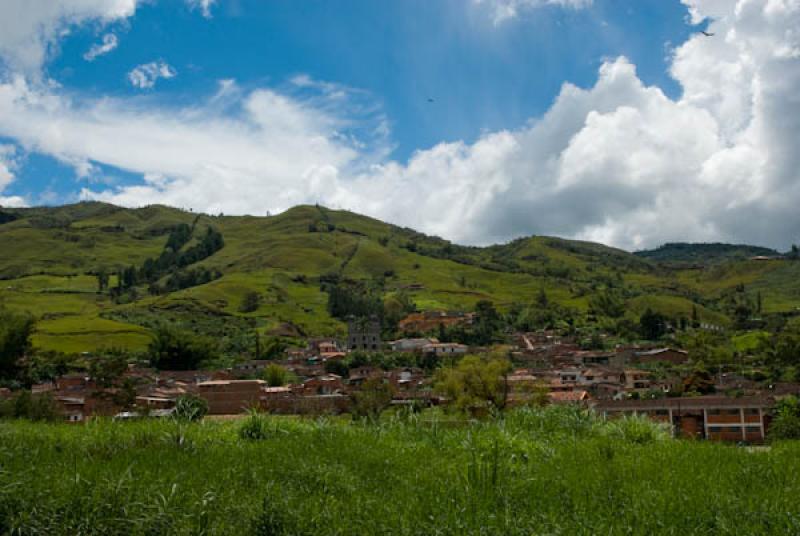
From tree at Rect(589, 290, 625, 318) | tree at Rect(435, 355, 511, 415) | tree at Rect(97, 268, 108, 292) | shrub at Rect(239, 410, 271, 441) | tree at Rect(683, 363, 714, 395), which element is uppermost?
tree at Rect(97, 268, 108, 292)

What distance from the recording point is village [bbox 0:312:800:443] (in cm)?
2500

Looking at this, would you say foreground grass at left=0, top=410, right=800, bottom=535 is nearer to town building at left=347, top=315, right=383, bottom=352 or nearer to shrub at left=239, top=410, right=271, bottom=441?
shrub at left=239, top=410, right=271, bottom=441

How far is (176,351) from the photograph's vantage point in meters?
68.5

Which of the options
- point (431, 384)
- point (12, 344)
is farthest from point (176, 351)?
point (431, 384)

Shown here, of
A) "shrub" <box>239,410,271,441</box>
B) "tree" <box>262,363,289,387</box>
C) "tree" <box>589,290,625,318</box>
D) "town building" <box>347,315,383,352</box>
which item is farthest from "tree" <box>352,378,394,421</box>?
"tree" <box>589,290,625,318</box>

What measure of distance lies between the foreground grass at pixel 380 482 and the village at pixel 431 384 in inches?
157

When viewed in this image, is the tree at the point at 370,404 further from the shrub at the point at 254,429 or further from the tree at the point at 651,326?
the tree at the point at 651,326

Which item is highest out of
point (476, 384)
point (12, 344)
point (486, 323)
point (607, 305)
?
point (607, 305)

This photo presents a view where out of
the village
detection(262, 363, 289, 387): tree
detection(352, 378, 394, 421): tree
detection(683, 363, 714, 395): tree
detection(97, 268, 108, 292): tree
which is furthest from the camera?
→ detection(97, 268, 108, 292): tree

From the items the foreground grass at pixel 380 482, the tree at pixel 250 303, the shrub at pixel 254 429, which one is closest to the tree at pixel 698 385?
the foreground grass at pixel 380 482

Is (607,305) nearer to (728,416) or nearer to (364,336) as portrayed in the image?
(364,336)

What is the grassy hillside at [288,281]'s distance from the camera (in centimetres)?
10031

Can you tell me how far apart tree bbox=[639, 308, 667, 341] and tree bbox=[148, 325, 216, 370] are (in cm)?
6138

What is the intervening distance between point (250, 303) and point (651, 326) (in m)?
60.5
